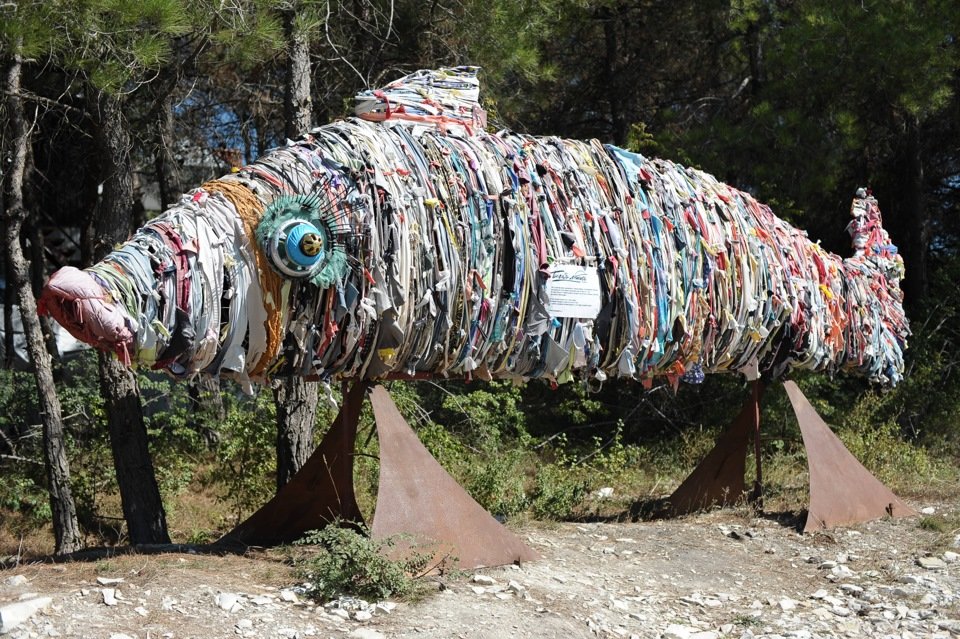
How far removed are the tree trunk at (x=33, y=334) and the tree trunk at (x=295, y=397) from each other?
146 centimetres

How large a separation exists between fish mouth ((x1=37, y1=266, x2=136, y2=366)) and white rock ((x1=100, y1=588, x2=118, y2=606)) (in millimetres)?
855

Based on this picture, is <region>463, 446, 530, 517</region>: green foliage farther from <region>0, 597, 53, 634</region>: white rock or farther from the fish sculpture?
<region>0, 597, 53, 634</region>: white rock

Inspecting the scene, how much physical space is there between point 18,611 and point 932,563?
13.8 feet

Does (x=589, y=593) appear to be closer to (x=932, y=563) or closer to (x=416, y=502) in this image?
(x=416, y=502)

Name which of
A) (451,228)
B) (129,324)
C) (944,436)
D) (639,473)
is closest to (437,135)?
(451,228)

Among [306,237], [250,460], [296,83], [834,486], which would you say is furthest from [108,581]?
[834,486]

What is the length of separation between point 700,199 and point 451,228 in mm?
1704

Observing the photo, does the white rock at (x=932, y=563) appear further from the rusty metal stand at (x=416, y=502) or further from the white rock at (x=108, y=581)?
the white rock at (x=108, y=581)

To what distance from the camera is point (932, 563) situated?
17.1 feet

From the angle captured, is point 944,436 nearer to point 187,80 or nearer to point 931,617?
point 931,617

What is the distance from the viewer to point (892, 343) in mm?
6551

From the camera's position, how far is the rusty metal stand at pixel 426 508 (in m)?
4.52

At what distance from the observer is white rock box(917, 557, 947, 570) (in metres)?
5.17

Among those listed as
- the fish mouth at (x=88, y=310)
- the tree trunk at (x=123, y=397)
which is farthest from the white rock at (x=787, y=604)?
the tree trunk at (x=123, y=397)
